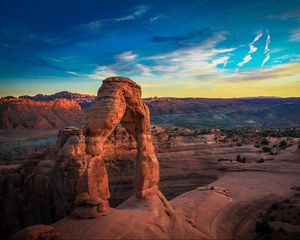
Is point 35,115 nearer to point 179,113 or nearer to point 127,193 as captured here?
point 179,113

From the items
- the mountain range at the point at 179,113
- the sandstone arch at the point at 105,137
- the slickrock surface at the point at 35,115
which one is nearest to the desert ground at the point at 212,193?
the sandstone arch at the point at 105,137

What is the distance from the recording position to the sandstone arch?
31.0ft

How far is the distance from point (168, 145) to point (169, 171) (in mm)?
8981

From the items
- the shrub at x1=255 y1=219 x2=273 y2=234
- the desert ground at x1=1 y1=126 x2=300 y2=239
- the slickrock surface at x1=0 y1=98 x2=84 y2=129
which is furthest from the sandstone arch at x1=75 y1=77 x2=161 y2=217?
the slickrock surface at x1=0 y1=98 x2=84 y2=129

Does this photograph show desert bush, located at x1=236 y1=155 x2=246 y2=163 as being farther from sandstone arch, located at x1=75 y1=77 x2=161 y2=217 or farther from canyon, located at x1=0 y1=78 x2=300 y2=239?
sandstone arch, located at x1=75 y1=77 x2=161 y2=217

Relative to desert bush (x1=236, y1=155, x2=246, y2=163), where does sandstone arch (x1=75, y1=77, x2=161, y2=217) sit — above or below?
above

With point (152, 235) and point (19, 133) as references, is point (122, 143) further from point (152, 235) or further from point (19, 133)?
point (19, 133)

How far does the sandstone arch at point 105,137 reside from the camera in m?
9.45

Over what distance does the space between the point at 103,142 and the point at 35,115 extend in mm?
82750

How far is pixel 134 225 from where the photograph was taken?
892cm

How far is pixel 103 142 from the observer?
10.3 metres

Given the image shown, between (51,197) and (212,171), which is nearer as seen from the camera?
(51,197)

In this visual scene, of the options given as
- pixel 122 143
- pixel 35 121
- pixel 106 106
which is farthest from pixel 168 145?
pixel 35 121

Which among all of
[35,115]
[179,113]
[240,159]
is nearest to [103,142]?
[240,159]
